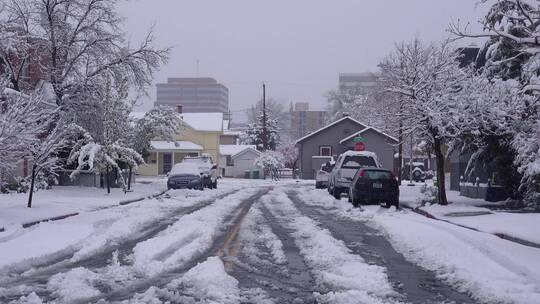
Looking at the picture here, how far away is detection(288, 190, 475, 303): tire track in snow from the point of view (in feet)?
26.2

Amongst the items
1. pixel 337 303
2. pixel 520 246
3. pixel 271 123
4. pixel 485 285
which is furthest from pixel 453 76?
pixel 271 123

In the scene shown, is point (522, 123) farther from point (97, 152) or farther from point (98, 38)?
point (98, 38)

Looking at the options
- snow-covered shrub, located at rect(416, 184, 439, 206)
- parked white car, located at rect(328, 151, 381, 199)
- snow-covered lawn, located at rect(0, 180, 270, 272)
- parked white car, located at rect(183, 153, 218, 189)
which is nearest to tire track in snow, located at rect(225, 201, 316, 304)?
snow-covered lawn, located at rect(0, 180, 270, 272)

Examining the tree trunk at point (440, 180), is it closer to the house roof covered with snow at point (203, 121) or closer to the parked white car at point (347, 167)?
the parked white car at point (347, 167)

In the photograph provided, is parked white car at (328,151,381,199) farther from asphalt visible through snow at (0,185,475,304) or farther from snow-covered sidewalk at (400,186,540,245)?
asphalt visible through snow at (0,185,475,304)

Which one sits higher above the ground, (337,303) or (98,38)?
(98,38)

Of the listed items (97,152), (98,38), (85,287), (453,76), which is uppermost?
(98,38)

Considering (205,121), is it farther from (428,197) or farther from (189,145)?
(428,197)

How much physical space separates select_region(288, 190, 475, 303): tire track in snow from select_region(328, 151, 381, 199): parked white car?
8515 mm

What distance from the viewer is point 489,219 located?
55.7ft

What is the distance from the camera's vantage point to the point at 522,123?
1931 centimetres

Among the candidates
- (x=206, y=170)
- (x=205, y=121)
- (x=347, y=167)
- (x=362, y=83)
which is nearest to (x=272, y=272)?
(x=347, y=167)

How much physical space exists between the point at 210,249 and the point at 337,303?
192 inches

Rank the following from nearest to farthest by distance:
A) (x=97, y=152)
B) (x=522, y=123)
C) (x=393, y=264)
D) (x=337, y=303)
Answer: (x=337, y=303)
(x=393, y=264)
(x=522, y=123)
(x=97, y=152)
